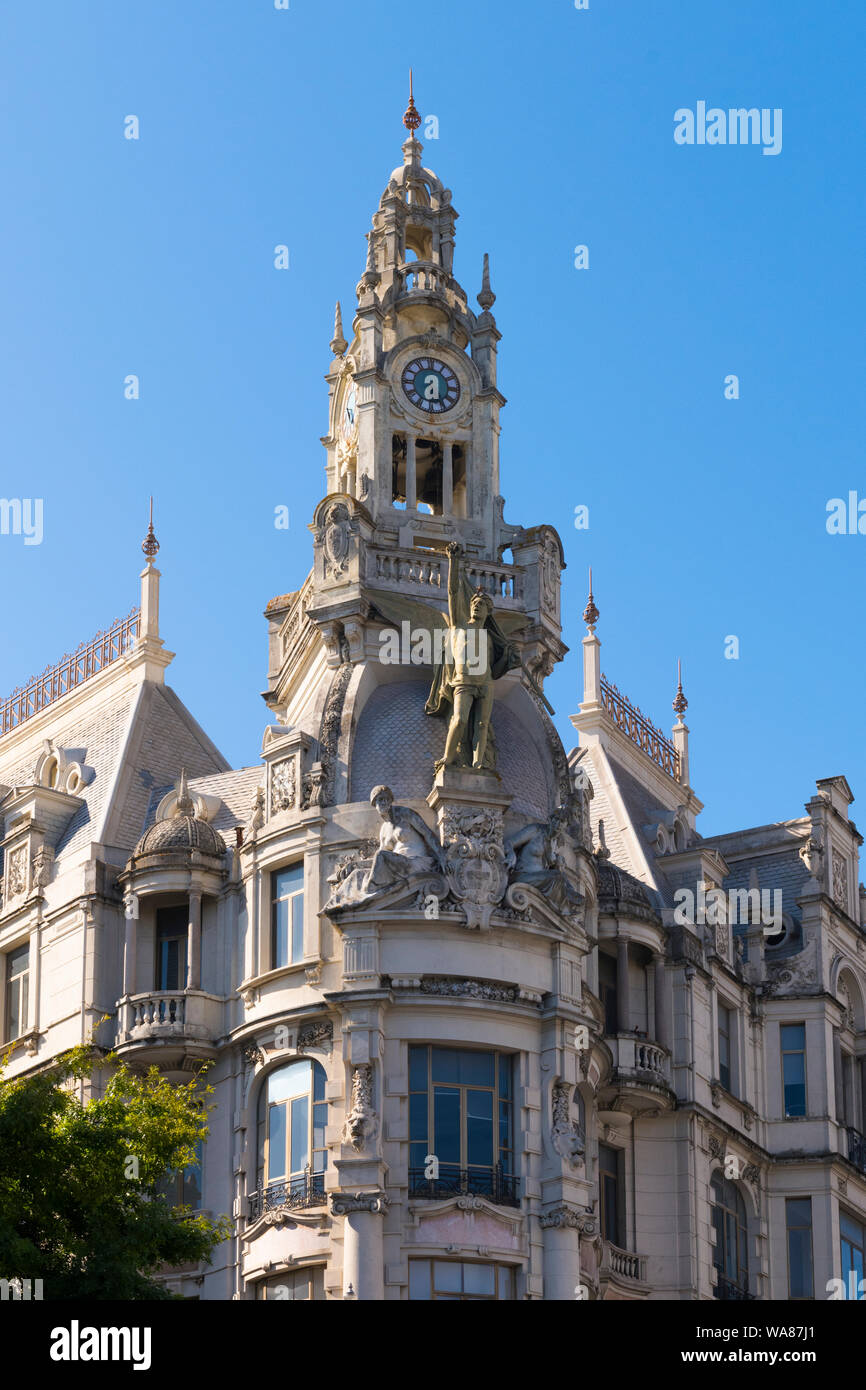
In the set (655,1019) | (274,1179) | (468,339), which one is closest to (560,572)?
(468,339)

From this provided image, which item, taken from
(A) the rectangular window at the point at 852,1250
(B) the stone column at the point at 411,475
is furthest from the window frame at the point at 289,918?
(A) the rectangular window at the point at 852,1250

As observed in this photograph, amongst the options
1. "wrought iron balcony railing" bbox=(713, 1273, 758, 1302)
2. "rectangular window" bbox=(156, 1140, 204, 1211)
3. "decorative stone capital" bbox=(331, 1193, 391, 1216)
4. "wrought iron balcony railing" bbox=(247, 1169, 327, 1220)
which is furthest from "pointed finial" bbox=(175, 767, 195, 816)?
"wrought iron balcony railing" bbox=(713, 1273, 758, 1302)

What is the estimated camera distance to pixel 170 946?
62344 millimetres

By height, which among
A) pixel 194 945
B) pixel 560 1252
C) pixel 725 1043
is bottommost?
pixel 560 1252

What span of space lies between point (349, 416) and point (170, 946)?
48.8 ft

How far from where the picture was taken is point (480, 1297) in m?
54.6

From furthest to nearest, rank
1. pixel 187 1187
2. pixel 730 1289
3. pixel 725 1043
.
→ pixel 725 1043 → pixel 730 1289 → pixel 187 1187

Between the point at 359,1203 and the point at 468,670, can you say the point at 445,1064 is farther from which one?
the point at 468,670

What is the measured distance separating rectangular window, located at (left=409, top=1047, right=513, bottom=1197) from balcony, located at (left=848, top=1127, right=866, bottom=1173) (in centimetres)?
1765

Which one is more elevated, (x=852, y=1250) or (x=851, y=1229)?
(x=851, y=1229)

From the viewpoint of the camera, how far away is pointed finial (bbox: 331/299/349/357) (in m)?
69.6

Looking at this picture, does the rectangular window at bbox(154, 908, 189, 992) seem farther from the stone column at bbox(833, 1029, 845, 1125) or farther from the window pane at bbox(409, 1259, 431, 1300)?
the stone column at bbox(833, 1029, 845, 1125)

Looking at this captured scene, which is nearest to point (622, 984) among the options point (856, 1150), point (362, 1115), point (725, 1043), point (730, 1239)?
point (725, 1043)
